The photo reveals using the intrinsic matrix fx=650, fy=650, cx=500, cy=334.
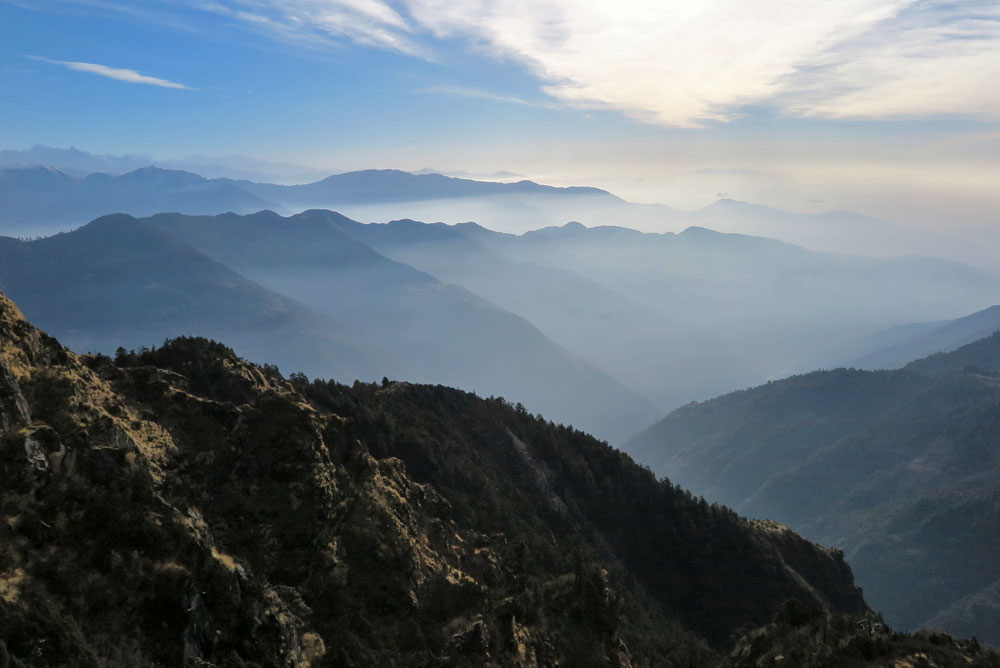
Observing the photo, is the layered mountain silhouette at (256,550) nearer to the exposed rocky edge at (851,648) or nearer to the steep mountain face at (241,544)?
the steep mountain face at (241,544)

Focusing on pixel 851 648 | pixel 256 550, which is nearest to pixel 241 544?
pixel 256 550

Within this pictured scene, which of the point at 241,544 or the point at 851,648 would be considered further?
the point at 851,648

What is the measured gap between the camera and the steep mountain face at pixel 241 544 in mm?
26344

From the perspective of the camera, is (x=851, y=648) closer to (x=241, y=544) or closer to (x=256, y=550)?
(x=256, y=550)

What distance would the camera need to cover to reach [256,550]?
40.1m

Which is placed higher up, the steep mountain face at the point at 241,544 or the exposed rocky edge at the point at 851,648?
the steep mountain face at the point at 241,544

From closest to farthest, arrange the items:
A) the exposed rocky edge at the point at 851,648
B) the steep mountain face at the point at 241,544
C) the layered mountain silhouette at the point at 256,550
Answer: the steep mountain face at the point at 241,544
the layered mountain silhouette at the point at 256,550
the exposed rocky edge at the point at 851,648

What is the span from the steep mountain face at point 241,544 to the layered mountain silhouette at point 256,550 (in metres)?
0.11

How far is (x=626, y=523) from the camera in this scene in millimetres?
121938

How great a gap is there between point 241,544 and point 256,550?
3.19 ft

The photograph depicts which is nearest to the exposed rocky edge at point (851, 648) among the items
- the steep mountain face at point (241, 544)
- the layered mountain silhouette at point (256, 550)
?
the layered mountain silhouette at point (256, 550)

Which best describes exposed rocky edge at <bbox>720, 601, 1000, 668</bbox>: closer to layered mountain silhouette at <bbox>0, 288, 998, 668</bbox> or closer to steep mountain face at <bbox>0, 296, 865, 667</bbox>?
layered mountain silhouette at <bbox>0, 288, 998, 668</bbox>

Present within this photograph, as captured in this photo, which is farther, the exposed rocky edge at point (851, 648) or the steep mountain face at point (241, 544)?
the exposed rocky edge at point (851, 648)

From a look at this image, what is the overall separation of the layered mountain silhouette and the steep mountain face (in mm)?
111
